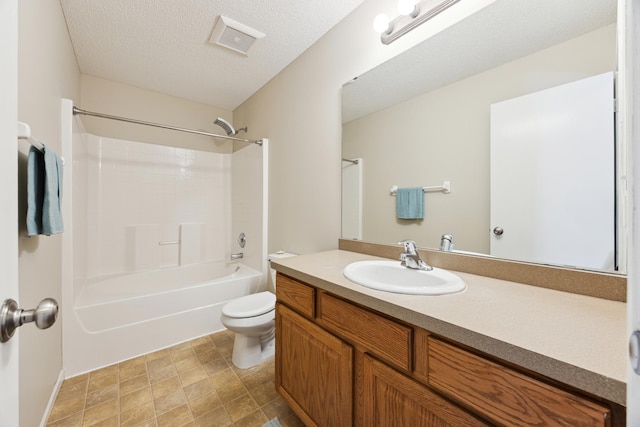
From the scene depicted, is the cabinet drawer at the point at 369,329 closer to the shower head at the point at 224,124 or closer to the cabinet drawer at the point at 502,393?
the cabinet drawer at the point at 502,393

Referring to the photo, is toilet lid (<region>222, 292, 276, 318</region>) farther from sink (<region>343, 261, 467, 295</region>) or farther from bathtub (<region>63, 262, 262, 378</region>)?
sink (<region>343, 261, 467, 295</region>)

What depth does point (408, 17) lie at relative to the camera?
4.24ft

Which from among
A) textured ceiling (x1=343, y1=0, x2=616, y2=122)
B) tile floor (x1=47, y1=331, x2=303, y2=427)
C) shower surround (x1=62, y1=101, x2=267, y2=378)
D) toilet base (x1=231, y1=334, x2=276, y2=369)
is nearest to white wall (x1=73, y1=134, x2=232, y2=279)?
shower surround (x1=62, y1=101, x2=267, y2=378)

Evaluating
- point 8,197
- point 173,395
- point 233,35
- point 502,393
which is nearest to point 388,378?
point 502,393

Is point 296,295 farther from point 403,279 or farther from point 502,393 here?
point 502,393

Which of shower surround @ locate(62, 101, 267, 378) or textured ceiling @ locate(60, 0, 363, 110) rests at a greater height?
textured ceiling @ locate(60, 0, 363, 110)

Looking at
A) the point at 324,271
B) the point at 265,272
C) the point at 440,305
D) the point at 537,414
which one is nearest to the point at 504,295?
the point at 440,305

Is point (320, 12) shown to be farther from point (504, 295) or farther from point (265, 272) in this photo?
point (265, 272)

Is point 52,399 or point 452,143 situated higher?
point 452,143

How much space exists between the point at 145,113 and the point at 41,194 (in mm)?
2046

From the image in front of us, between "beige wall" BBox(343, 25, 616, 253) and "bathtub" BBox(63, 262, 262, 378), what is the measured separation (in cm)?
155

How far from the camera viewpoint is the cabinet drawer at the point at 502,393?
485mm

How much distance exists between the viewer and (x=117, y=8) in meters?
1.62

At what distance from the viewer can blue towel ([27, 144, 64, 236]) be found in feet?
3.29
